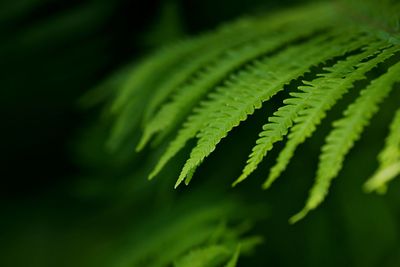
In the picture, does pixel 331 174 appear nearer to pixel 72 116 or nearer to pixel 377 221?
pixel 377 221

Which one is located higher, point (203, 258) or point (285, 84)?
point (285, 84)

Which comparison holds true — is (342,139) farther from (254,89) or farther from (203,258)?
(203,258)

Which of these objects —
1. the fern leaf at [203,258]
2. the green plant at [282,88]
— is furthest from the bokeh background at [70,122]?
the fern leaf at [203,258]

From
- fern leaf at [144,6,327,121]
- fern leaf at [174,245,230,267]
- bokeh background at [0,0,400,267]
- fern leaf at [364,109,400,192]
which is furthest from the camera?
bokeh background at [0,0,400,267]

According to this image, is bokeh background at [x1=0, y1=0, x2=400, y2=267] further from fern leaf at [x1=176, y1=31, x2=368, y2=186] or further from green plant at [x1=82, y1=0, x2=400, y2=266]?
fern leaf at [x1=176, y1=31, x2=368, y2=186]

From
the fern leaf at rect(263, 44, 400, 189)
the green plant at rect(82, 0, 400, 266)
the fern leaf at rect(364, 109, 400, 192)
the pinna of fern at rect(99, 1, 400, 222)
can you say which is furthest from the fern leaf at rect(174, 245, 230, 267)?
the fern leaf at rect(364, 109, 400, 192)

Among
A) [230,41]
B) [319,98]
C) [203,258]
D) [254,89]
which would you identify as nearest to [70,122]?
[230,41]

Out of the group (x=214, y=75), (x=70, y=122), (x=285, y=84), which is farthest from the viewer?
(x=70, y=122)
